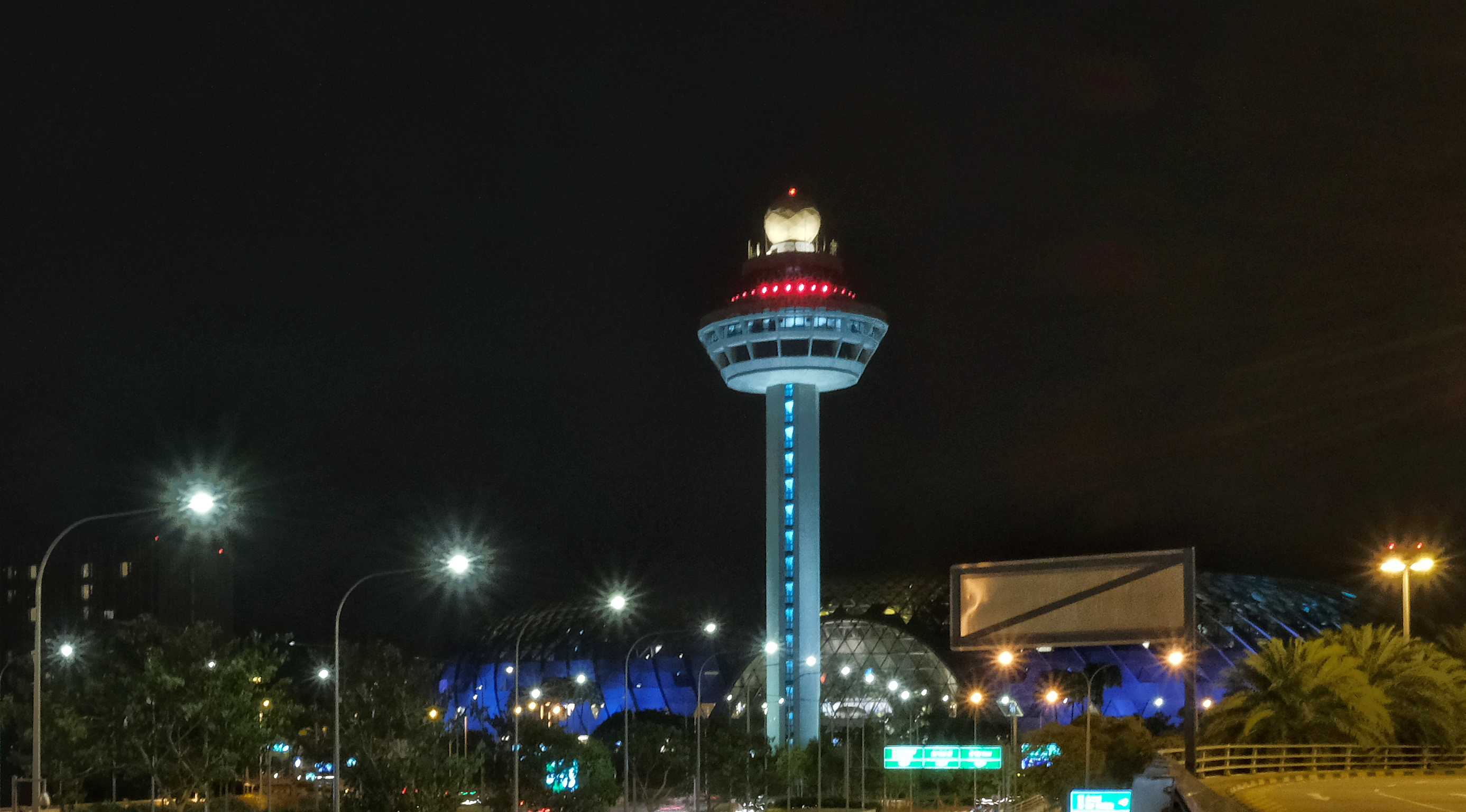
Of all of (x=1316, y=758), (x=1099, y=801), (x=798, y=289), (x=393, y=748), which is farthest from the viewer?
(x=798, y=289)

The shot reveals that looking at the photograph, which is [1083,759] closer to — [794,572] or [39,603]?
[794,572]

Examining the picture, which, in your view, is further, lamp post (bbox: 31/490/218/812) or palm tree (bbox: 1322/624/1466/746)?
palm tree (bbox: 1322/624/1466/746)

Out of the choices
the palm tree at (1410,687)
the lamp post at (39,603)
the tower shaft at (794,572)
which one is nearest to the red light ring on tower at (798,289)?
the tower shaft at (794,572)

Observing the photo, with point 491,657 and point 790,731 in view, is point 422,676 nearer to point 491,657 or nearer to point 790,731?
point 790,731

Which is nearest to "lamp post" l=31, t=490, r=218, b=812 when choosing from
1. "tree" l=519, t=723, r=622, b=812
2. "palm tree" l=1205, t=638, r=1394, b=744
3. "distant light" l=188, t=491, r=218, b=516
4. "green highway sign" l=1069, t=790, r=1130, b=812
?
"distant light" l=188, t=491, r=218, b=516

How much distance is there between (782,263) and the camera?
12706cm

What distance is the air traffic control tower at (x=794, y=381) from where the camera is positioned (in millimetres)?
121688

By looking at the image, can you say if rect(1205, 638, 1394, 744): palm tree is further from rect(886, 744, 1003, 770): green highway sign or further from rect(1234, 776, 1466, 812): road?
rect(886, 744, 1003, 770): green highway sign

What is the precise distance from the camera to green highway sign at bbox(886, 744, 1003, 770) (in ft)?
282

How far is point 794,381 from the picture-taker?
126m

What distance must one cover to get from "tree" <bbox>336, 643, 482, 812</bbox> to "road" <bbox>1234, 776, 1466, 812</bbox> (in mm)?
24715

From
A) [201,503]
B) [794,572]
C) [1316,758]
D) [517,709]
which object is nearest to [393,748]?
[517,709]

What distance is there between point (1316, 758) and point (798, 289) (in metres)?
74.3

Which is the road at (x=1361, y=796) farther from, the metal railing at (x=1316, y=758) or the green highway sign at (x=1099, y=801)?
the green highway sign at (x=1099, y=801)
